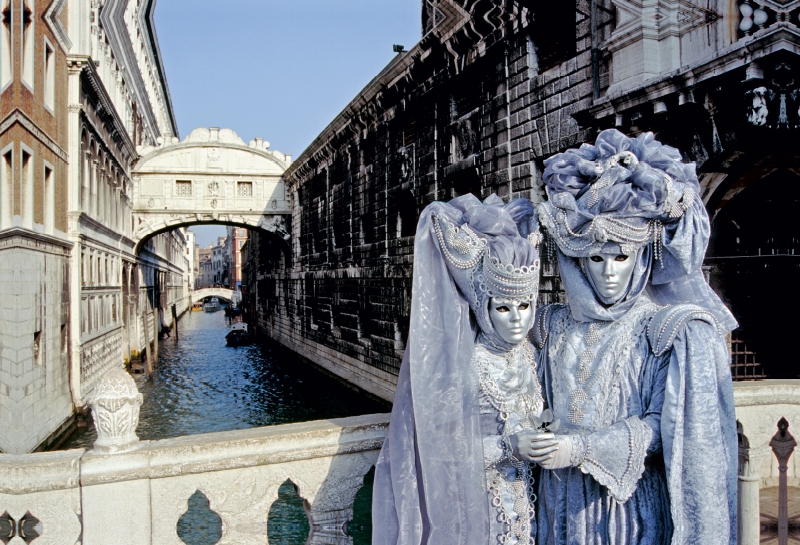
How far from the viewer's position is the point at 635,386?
209cm

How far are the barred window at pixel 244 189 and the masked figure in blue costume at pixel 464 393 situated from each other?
23.6 metres

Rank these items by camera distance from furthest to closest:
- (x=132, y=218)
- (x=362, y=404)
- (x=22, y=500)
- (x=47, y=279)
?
(x=132, y=218) < (x=362, y=404) < (x=47, y=279) < (x=22, y=500)

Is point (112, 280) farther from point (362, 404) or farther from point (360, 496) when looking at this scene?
point (360, 496)

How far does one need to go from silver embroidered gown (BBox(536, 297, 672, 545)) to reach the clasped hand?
9 centimetres

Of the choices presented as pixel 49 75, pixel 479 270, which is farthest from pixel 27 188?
pixel 479 270

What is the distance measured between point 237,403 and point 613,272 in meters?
15.5

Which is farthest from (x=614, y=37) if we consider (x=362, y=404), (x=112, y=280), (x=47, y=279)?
(x=112, y=280)

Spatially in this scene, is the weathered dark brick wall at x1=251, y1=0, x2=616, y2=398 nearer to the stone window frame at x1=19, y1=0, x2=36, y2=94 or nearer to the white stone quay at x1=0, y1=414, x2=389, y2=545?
the white stone quay at x1=0, y1=414, x2=389, y2=545

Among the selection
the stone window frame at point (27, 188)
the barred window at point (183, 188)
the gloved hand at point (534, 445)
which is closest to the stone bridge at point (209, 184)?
the barred window at point (183, 188)

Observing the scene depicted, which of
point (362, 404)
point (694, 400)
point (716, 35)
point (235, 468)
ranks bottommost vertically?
point (362, 404)

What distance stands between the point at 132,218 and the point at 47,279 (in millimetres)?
13355

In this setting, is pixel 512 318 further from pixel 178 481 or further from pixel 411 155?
pixel 411 155

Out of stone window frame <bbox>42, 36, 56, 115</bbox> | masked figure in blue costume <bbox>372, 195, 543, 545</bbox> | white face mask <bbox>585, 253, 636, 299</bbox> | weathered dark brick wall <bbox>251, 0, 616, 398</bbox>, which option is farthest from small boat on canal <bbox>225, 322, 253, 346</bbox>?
white face mask <bbox>585, 253, 636, 299</bbox>

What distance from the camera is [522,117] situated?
30.0 feet
